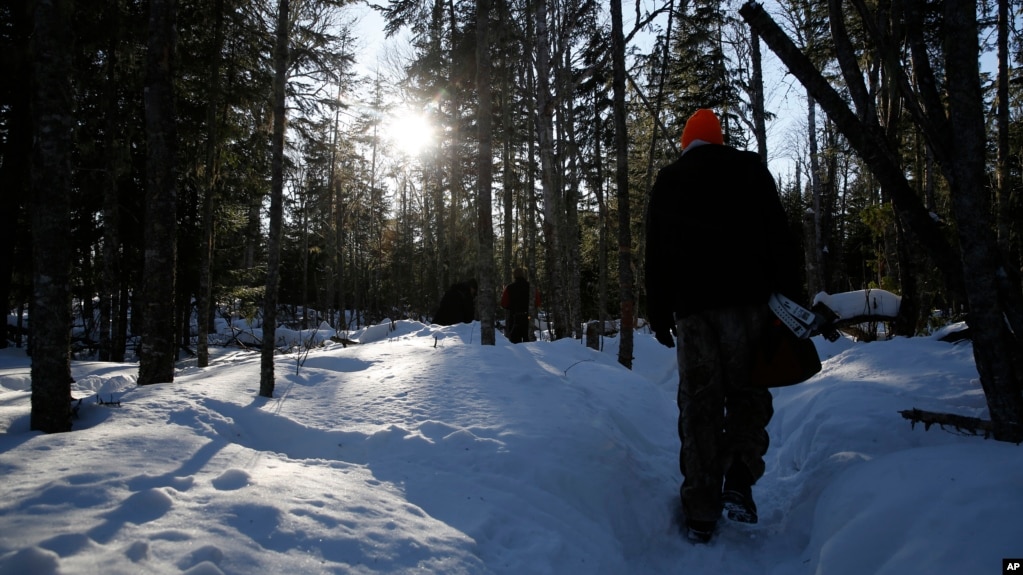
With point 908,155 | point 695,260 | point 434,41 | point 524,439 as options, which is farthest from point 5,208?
point 908,155

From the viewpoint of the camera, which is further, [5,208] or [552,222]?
[552,222]

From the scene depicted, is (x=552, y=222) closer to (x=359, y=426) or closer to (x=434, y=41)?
(x=434, y=41)

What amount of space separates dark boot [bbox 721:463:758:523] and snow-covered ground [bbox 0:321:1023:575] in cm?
18

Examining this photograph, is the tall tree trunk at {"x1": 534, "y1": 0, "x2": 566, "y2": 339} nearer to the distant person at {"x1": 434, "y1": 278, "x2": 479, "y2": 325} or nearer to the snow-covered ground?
the distant person at {"x1": 434, "y1": 278, "x2": 479, "y2": 325}

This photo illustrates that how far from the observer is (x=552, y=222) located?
11156mm

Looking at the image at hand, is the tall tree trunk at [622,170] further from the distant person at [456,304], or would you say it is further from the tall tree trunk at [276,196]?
the distant person at [456,304]

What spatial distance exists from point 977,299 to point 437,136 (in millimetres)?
17315

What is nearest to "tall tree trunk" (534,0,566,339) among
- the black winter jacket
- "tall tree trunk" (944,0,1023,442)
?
the black winter jacket

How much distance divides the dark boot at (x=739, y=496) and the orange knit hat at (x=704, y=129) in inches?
74.3

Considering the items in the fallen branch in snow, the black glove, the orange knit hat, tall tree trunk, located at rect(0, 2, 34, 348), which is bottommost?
the fallen branch in snow

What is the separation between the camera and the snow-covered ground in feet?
5.82

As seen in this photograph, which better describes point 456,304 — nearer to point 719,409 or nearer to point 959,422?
point 719,409

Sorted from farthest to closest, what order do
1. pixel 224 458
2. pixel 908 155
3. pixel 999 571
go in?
pixel 908 155 < pixel 224 458 < pixel 999 571

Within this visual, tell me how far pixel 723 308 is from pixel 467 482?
1666 mm
